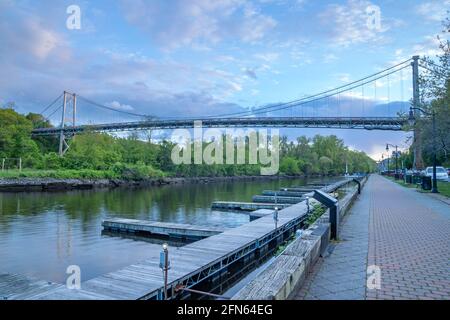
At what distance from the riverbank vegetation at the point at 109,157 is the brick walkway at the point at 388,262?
4595 centimetres

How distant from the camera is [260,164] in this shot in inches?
3792

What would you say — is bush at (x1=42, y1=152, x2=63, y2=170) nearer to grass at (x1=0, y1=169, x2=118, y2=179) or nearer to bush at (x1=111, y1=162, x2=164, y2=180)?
grass at (x1=0, y1=169, x2=118, y2=179)

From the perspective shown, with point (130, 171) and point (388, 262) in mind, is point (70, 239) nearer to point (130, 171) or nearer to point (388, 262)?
point (388, 262)

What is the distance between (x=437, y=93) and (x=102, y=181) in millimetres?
45855

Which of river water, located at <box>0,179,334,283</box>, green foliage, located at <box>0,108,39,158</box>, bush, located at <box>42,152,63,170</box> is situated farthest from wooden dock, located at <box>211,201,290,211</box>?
green foliage, located at <box>0,108,39,158</box>

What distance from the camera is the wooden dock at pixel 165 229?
1473 cm

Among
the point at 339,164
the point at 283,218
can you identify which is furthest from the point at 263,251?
the point at 339,164

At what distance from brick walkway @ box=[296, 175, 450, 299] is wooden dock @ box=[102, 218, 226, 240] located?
5.60 m

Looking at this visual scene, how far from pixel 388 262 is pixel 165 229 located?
10.6 meters

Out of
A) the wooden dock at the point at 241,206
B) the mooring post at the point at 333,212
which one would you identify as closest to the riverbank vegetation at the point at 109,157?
the wooden dock at the point at 241,206

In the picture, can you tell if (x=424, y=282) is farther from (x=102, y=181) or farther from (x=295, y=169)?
(x=295, y=169)

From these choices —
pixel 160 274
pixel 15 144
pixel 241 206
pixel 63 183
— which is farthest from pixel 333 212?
pixel 15 144

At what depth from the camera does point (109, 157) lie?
212ft
